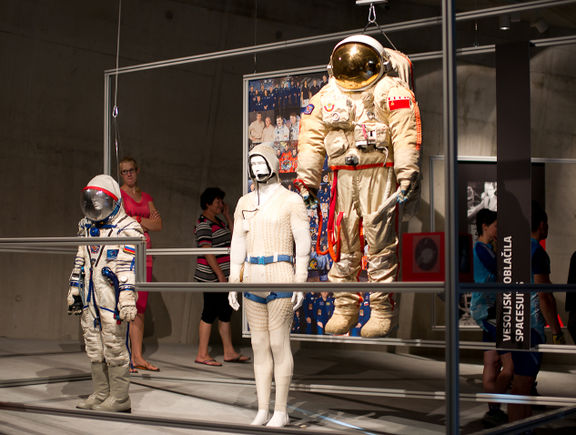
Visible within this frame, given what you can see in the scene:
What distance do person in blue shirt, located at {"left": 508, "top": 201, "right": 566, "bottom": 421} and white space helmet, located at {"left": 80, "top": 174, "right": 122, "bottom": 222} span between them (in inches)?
97.8

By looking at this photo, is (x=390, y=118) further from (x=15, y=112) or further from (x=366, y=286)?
(x=15, y=112)

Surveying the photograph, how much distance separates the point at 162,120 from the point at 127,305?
371cm

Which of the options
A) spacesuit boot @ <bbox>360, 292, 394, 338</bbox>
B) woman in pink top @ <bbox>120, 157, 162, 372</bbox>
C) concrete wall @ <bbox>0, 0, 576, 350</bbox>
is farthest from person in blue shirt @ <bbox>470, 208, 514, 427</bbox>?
woman in pink top @ <bbox>120, 157, 162, 372</bbox>

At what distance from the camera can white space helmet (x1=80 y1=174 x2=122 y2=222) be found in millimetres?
4301

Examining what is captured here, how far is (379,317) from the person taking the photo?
4309 millimetres

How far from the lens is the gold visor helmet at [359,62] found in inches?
169

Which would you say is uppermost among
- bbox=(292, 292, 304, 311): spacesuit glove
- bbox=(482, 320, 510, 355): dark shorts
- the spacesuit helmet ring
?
the spacesuit helmet ring

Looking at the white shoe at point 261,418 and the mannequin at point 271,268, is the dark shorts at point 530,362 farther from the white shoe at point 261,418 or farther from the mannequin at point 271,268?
the white shoe at point 261,418

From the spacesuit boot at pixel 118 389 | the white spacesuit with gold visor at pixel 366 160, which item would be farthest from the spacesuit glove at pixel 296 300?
the spacesuit boot at pixel 118 389

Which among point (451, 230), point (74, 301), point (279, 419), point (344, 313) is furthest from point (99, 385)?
point (451, 230)

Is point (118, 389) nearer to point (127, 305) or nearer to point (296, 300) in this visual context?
point (127, 305)

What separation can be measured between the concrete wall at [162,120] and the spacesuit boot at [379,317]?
8.02 ft

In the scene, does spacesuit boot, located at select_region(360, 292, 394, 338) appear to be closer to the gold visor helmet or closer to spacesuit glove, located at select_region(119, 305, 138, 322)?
the gold visor helmet

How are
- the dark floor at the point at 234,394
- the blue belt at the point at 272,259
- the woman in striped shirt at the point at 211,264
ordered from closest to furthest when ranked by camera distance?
1. the blue belt at the point at 272,259
2. the dark floor at the point at 234,394
3. the woman in striped shirt at the point at 211,264
